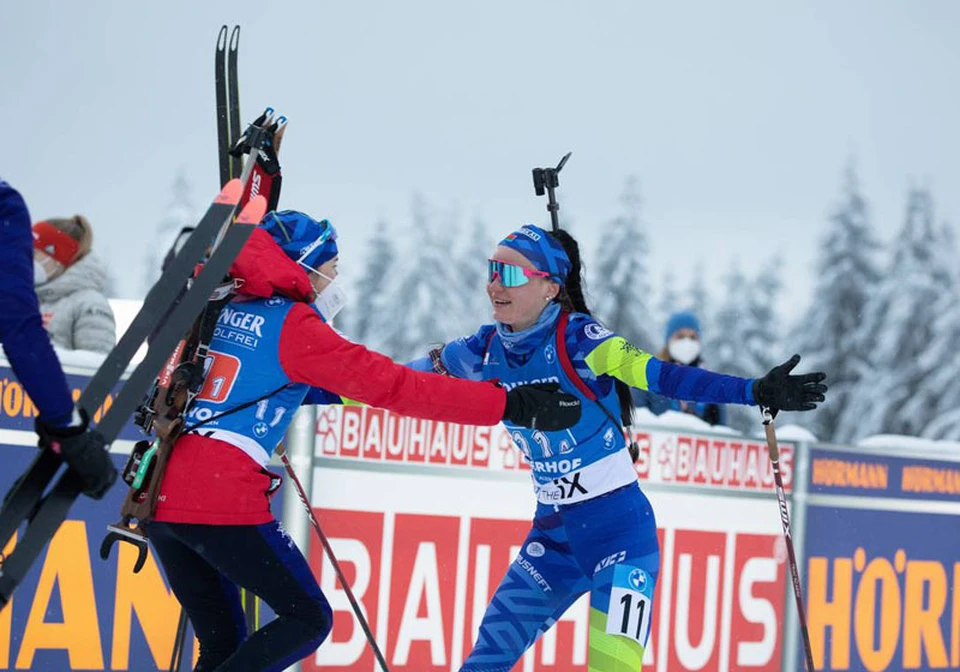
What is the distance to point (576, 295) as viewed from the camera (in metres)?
5.43

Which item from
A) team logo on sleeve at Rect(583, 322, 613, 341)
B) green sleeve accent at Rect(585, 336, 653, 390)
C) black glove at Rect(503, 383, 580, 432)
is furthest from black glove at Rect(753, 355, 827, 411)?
black glove at Rect(503, 383, 580, 432)

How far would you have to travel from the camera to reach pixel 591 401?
16.8ft

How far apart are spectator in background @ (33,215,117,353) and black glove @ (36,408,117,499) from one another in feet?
10.3

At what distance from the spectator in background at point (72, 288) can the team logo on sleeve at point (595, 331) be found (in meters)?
2.74

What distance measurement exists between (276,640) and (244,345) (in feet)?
3.09

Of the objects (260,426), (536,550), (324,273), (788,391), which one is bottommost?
(536,550)

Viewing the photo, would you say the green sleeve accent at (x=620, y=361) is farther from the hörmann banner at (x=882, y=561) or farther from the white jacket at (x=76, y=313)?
the hörmann banner at (x=882, y=561)

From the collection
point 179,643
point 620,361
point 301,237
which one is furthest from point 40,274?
point 620,361

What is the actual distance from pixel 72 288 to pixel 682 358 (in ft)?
14.2

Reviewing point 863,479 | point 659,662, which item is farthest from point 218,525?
point 863,479

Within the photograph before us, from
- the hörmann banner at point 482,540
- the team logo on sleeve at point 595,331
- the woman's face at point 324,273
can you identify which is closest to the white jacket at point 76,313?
the hörmann banner at point 482,540

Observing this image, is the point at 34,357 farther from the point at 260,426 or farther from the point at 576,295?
the point at 576,295

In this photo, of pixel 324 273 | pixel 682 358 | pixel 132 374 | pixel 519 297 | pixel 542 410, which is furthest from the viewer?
pixel 682 358

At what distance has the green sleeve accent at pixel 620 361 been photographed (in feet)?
16.0
